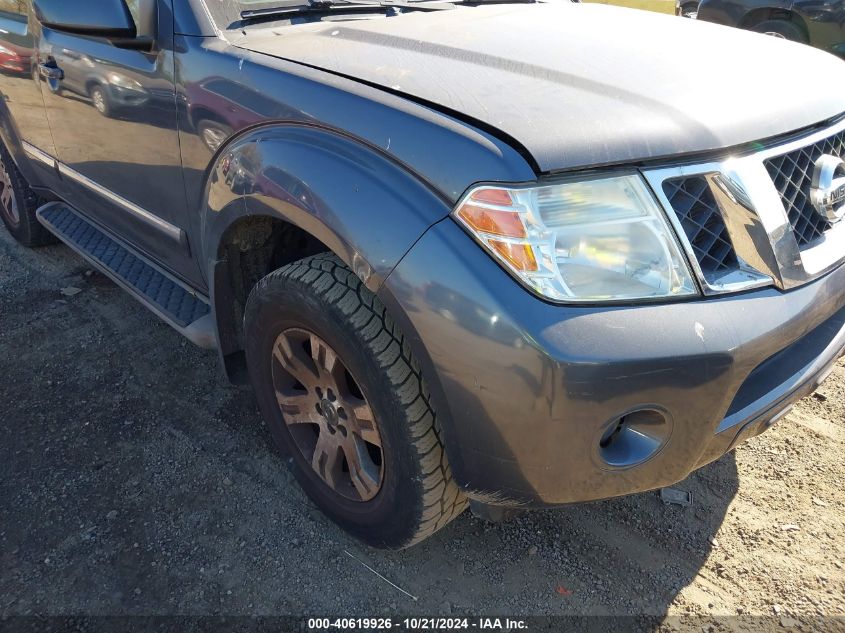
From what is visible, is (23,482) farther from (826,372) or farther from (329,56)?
(826,372)

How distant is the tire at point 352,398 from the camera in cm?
160

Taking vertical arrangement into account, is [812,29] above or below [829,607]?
above

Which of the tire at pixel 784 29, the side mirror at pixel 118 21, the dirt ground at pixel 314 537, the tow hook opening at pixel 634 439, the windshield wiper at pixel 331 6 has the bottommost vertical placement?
the dirt ground at pixel 314 537

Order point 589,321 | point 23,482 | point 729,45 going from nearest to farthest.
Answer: point 589,321 → point 729,45 → point 23,482

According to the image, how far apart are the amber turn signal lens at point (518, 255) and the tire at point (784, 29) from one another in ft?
22.7

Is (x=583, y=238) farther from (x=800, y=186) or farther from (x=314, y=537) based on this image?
(x=314, y=537)

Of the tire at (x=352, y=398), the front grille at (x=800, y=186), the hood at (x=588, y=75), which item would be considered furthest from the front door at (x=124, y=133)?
the front grille at (x=800, y=186)

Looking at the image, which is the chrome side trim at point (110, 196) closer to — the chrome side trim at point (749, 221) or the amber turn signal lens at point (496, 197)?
the amber turn signal lens at point (496, 197)

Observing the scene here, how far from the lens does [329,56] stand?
6.06 feet

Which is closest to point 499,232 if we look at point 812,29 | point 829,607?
point 829,607

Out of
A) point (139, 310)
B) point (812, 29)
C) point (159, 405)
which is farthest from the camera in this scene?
point (812, 29)

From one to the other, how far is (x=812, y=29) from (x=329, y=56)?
675 cm

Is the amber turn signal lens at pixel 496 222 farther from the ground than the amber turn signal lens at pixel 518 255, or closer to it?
farther from the ground

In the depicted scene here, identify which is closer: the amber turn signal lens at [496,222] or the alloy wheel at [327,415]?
the amber turn signal lens at [496,222]
